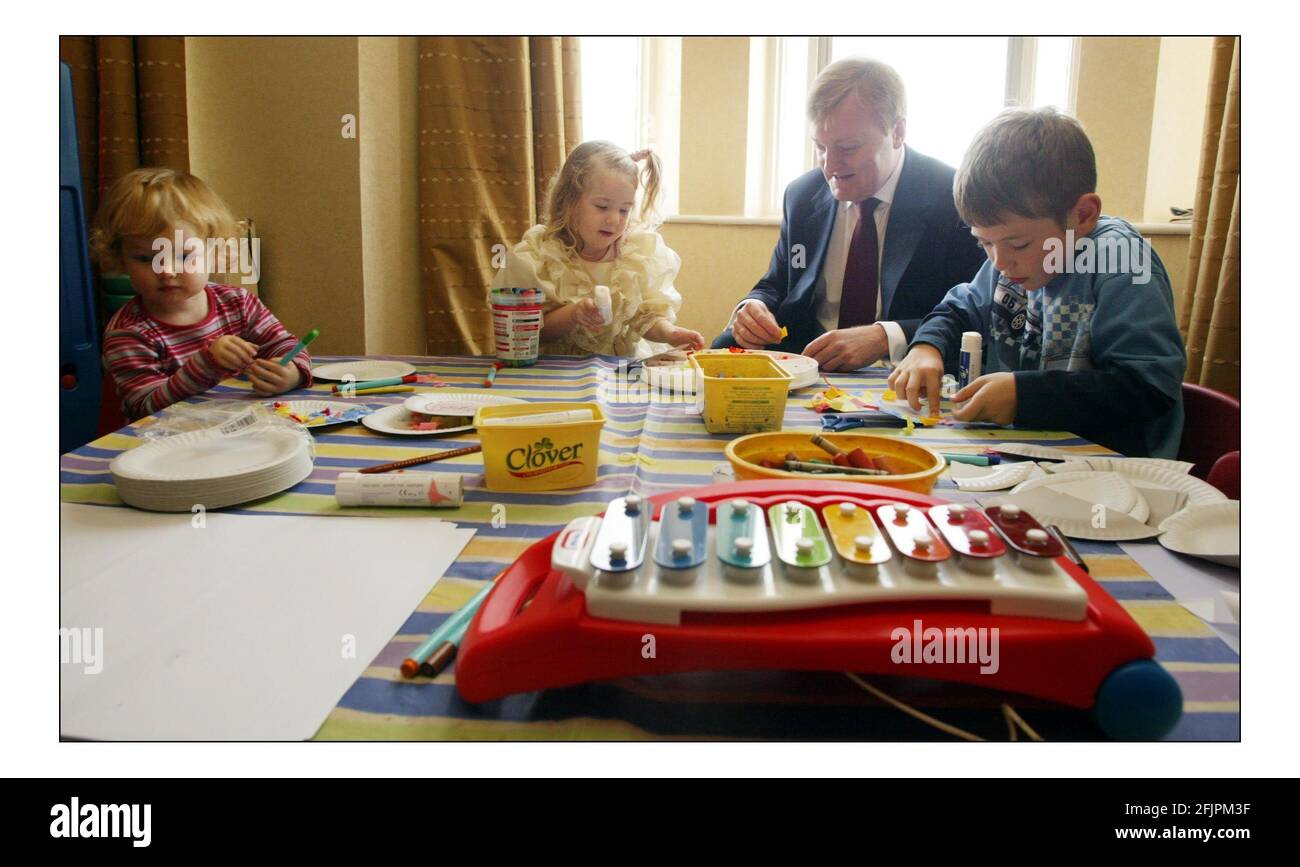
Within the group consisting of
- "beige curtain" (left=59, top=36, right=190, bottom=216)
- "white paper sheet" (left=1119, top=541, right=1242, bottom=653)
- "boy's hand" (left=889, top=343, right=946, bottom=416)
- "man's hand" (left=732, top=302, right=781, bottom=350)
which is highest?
"beige curtain" (left=59, top=36, right=190, bottom=216)

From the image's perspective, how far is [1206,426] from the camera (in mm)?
1097

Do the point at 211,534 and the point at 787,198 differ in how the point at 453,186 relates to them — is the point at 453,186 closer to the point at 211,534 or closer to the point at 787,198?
the point at 787,198

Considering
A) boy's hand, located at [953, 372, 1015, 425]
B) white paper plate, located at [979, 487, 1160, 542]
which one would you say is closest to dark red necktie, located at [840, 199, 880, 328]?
boy's hand, located at [953, 372, 1015, 425]

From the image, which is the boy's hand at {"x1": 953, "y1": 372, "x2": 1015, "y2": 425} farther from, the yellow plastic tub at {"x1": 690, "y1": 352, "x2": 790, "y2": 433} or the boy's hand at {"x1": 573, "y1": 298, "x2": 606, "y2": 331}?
the boy's hand at {"x1": 573, "y1": 298, "x2": 606, "y2": 331}

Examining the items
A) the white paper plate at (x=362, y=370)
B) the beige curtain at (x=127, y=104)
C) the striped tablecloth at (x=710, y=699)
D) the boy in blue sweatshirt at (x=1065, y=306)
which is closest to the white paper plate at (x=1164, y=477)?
the striped tablecloth at (x=710, y=699)

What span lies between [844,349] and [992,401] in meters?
0.42

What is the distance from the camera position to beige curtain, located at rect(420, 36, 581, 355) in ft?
7.73

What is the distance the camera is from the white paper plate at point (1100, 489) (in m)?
0.67

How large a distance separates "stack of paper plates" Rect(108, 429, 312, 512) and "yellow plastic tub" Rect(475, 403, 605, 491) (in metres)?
0.19

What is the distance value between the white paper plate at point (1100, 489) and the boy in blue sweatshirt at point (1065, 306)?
0.28 m

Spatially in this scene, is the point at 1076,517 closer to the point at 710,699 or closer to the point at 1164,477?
the point at 1164,477

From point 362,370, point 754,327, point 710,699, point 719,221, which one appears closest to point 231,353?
point 362,370

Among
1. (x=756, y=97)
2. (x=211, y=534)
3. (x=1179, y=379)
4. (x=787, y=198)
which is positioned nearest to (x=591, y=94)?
(x=756, y=97)

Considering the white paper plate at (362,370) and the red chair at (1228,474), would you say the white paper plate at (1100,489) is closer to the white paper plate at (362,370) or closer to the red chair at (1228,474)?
the red chair at (1228,474)
